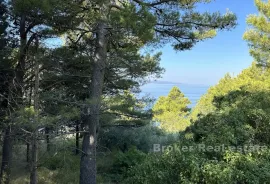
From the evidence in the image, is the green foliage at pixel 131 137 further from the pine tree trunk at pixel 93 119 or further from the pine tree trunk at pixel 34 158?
the pine tree trunk at pixel 34 158

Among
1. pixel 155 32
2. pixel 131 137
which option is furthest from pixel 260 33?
pixel 155 32

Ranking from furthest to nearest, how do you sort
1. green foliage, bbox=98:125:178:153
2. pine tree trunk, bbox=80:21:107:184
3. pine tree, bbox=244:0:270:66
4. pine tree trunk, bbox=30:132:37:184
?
green foliage, bbox=98:125:178:153 → pine tree, bbox=244:0:270:66 → pine tree trunk, bbox=80:21:107:184 → pine tree trunk, bbox=30:132:37:184

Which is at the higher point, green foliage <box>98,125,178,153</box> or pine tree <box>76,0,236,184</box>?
pine tree <box>76,0,236,184</box>

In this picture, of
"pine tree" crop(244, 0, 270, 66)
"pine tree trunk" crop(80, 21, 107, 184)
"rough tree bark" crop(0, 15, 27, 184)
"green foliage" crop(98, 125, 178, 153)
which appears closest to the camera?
"rough tree bark" crop(0, 15, 27, 184)

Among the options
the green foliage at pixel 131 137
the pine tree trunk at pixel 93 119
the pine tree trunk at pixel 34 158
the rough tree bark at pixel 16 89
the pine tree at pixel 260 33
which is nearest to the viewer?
the pine tree trunk at pixel 34 158

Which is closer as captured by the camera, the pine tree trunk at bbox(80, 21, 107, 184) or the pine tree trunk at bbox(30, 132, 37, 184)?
Answer: the pine tree trunk at bbox(30, 132, 37, 184)

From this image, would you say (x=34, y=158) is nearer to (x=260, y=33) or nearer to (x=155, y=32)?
(x=155, y=32)

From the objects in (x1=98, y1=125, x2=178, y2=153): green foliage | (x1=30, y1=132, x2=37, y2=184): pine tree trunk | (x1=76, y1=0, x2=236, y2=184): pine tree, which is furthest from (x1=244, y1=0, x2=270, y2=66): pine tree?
(x1=30, y1=132, x2=37, y2=184): pine tree trunk

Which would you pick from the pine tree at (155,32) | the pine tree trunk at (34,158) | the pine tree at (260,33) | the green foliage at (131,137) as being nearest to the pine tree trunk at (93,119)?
the pine tree at (155,32)

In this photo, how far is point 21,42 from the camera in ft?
22.1

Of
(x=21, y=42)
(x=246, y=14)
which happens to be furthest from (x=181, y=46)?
(x=246, y=14)

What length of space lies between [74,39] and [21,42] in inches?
51.3

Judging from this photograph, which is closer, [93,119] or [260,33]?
[93,119]

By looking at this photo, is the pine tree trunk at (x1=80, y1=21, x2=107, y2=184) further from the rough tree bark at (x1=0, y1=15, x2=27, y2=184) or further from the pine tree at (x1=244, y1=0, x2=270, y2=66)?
the pine tree at (x1=244, y1=0, x2=270, y2=66)
